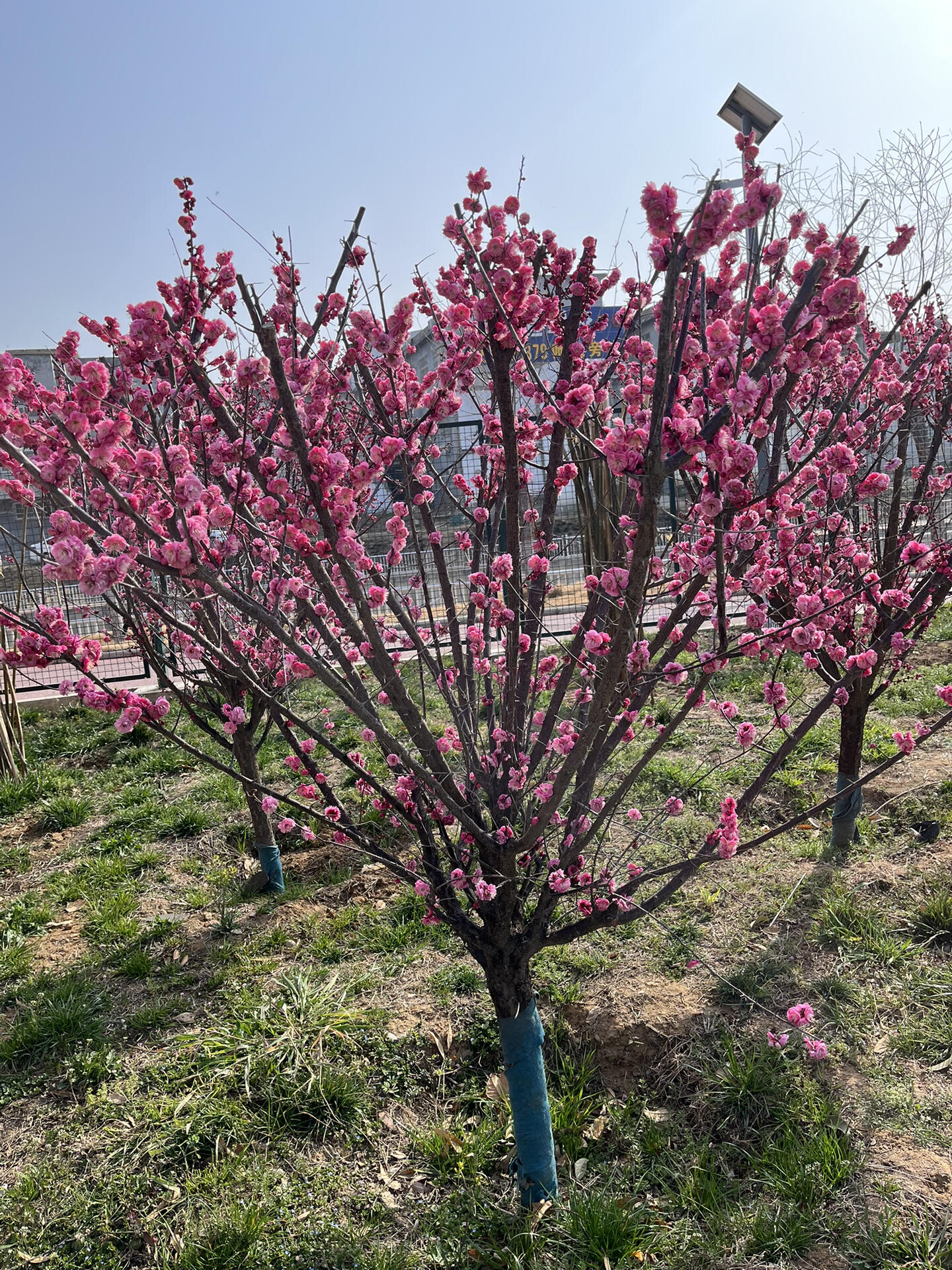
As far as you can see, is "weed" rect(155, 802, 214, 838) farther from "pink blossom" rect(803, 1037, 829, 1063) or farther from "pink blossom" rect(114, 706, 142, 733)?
"pink blossom" rect(803, 1037, 829, 1063)

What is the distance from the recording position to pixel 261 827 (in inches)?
159

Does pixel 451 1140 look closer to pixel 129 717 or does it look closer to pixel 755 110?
pixel 129 717

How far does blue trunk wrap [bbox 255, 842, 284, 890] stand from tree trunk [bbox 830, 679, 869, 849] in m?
2.78

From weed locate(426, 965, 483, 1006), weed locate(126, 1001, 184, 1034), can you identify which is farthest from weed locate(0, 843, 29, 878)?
weed locate(426, 965, 483, 1006)

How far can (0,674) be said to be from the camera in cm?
576

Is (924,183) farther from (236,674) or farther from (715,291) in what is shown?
(236,674)

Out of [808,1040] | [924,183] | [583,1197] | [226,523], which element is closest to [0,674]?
[226,523]

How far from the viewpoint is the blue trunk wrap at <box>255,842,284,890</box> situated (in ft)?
13.3

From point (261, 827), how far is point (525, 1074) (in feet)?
7.16

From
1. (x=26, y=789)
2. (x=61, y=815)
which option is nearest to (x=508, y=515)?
(x=61, y=815)

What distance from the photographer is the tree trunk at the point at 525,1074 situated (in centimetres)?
225

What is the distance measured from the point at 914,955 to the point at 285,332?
10.9 feet

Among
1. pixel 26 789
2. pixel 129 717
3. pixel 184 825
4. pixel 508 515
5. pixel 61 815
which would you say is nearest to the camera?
pixel 508 515

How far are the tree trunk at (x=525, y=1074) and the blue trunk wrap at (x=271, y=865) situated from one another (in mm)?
2054
